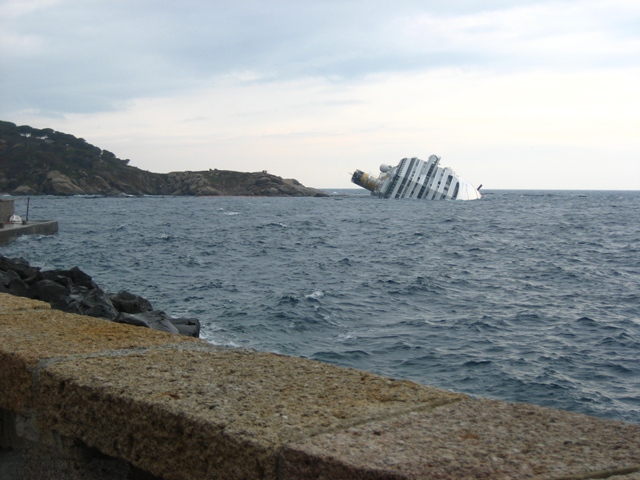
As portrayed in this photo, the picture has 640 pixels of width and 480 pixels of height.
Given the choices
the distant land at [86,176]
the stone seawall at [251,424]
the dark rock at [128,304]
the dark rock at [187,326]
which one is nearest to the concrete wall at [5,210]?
the dark rock at [128,304]

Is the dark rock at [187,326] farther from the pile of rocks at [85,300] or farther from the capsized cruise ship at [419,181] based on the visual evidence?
the capsized cruise ship at [419,181]

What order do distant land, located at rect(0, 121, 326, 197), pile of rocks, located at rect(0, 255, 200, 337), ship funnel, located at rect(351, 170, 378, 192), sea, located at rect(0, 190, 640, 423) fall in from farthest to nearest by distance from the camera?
distant land, located at rect(0, 121, 326, 197) < ship funnel, located at rect(351, 170, 378, 192) < sea, located at rect(0, 190, 640, 423) < pile of rocks, located at rect(0, 255, 200, 337)

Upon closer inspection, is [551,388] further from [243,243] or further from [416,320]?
[243,243]

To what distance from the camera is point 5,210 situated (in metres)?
31.2

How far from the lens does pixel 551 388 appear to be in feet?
32.2

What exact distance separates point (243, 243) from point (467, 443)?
1263 inches

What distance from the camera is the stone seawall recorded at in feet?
5.10

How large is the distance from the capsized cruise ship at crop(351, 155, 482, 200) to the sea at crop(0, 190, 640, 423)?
211ft

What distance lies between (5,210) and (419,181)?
243 feet

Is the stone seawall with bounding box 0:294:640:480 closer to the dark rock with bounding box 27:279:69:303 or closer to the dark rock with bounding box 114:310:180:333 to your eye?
the dark rock with bounding box 114:310:180:333

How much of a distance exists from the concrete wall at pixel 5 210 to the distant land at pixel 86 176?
88745 mm

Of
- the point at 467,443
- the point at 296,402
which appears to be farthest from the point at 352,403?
the point at 467,443

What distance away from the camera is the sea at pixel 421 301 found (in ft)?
34.9

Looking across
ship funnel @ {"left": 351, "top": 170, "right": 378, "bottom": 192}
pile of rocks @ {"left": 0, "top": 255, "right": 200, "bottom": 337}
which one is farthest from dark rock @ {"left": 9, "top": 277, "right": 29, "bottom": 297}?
ship funnel @ {"left": 351, "top": 170, "right": 378, "bottom": 192}
